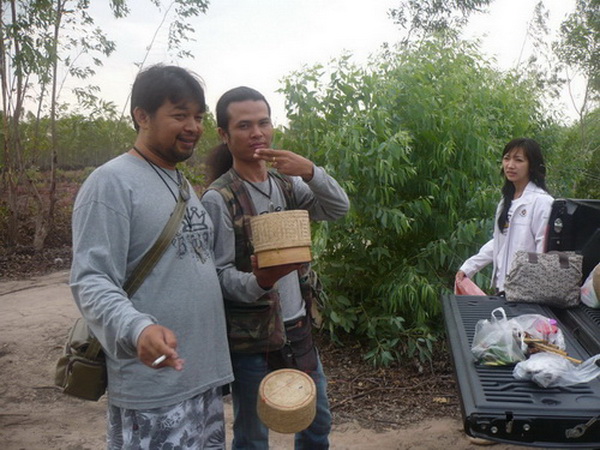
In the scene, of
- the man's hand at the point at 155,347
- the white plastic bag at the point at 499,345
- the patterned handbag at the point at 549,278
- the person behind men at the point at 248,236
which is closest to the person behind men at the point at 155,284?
the man's hand at the point at 155,347

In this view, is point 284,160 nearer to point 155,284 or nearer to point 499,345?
point 155,284

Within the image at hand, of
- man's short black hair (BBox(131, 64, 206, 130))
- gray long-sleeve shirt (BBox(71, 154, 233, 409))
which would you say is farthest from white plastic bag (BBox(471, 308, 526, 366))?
man's short black hair (BBox(131, 64, 206, 130))

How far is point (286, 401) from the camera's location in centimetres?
196

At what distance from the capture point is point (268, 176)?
2393 mm

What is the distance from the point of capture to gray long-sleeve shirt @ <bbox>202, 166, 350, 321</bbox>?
6.63 feet

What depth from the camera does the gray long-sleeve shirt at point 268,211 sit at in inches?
79.5

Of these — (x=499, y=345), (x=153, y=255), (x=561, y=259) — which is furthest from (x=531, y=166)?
(x=153, y=255)

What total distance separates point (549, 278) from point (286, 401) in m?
1.50

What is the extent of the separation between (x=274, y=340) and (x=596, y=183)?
423 inches

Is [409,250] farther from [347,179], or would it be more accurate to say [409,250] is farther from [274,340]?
[274,340]

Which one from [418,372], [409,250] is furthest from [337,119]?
[418,372]

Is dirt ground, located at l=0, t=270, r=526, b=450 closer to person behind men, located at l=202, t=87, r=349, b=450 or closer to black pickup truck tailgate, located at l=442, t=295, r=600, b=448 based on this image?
person behind men, located at l=202, t=87, r=349, b=450

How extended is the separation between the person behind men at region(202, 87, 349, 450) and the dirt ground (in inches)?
52.8

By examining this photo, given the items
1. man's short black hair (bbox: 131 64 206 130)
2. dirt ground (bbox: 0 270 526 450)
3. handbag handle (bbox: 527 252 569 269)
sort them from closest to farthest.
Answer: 1. man's short black hair (bbox: 131 64 206 130)
2. handbag handle (bbox: 527 252 569 269)
3. dirt ground (bbox: 0 270 526 450)
